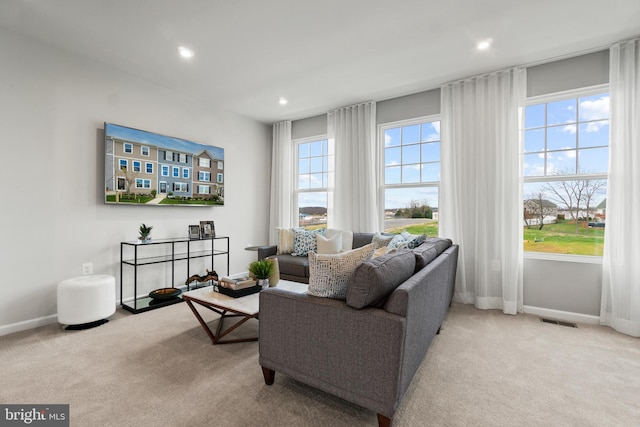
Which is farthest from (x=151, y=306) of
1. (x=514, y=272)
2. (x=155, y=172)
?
(x=514, y=272)

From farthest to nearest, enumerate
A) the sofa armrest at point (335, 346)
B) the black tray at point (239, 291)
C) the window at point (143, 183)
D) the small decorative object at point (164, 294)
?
1. the window at point (143, 183)
2. the small decorative object at point (164, 294)
3. the black tray at point (239, 291)
4. the sofa armrest at point (335, 346)

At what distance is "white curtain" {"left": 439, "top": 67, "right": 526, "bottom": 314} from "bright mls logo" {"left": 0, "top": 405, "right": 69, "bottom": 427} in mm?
3677

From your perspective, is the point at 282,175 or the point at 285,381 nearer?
the point at 285,381

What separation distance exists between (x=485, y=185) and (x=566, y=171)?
799mm

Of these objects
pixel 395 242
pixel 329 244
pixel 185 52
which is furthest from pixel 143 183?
pixel 395 242

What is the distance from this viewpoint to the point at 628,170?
8.94 ft

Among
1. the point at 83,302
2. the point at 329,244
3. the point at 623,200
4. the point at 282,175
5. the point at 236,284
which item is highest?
the point at 282,175

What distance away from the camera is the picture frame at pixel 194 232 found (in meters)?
3.91

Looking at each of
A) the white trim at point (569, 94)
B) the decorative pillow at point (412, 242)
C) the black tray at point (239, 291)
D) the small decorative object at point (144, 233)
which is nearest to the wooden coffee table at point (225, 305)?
the black tray at point (239, 291)

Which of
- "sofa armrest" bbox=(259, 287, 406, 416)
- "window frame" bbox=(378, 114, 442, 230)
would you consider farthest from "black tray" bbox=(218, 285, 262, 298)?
"window frame" bbox=(378, 114, 442, 230)

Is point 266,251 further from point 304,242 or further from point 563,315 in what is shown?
point 563,315

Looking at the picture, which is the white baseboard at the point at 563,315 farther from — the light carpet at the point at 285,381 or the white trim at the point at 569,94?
the white trim at the point at 569,94

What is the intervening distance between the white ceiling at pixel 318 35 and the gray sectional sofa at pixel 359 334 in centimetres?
204

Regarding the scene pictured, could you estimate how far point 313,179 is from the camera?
503 centimetres
